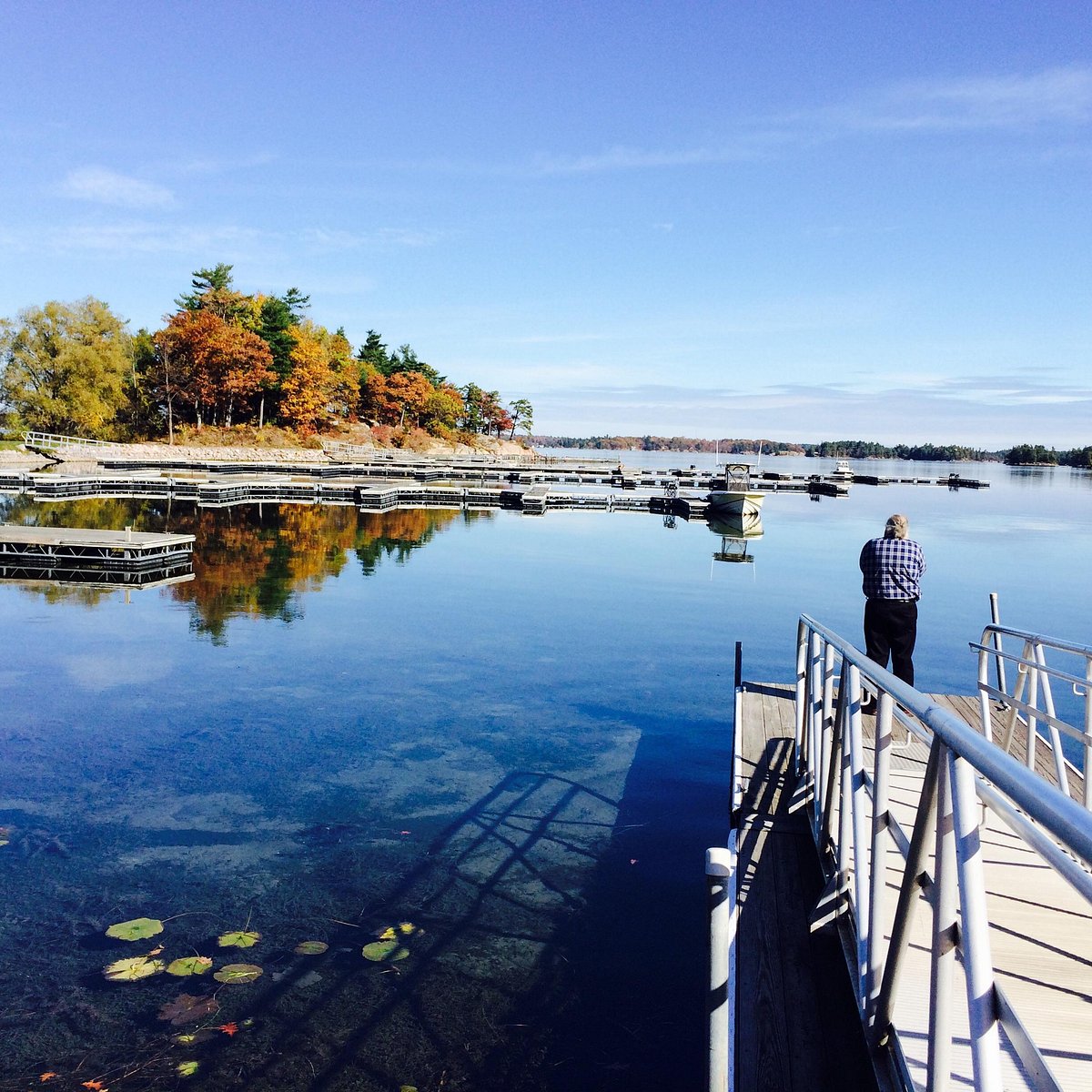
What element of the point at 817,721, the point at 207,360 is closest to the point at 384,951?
the point at 817,721

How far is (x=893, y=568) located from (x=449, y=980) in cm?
537

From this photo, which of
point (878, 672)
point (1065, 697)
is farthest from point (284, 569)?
point (878, 672)

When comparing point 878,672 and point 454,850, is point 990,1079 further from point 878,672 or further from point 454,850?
point 454,850

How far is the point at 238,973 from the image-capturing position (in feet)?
19.1

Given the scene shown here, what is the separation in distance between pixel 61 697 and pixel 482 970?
28.9 ft

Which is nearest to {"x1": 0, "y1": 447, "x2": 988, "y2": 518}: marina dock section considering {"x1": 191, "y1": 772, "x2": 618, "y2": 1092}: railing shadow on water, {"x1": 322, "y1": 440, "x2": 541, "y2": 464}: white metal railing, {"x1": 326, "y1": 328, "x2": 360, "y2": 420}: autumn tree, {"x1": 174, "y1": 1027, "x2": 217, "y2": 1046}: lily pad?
{"x1": 322, "y1": 440, "x2": 541, "y2": 464}: white metal railing

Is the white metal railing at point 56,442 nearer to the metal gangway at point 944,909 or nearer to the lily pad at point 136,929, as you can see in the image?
the lily pad at point 136,929

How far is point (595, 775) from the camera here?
9.81 metres

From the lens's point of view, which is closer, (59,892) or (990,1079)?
(990,1079)

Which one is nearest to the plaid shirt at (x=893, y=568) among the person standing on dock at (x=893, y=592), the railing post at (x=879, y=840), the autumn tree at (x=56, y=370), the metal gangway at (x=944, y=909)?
the person standing on dock at (x=893, y=592)

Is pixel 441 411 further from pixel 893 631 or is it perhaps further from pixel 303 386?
pixel 893 631

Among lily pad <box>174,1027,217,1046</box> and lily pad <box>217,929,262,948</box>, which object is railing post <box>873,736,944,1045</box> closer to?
lily pad <box>174,1027,217,1046</box>

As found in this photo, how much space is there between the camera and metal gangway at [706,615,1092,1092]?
6.27 feet

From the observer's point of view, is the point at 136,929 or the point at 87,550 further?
the point at 87,550
